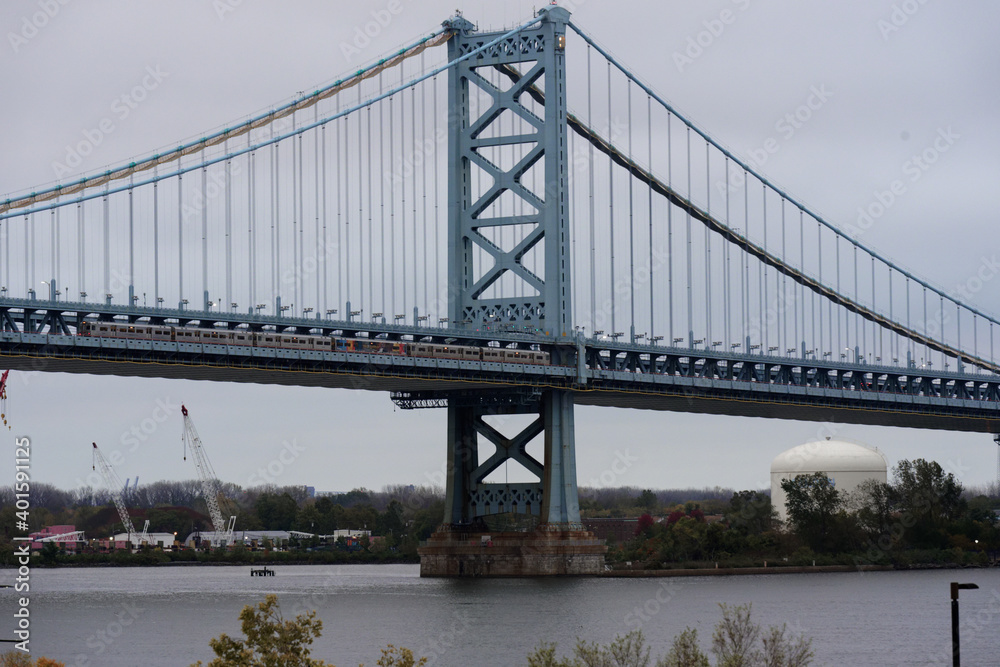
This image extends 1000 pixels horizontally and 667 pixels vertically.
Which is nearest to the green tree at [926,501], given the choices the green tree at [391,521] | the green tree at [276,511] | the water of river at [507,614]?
the water of river at [507,614]

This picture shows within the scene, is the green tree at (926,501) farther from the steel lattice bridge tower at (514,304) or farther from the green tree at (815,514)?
the steel lattice bridge tower at (514,304)

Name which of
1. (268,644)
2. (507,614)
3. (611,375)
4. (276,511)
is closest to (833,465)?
(611,375)

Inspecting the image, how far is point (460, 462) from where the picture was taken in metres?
90.6

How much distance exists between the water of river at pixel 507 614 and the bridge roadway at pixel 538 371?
9.99 meters

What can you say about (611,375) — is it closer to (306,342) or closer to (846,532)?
(306,342)

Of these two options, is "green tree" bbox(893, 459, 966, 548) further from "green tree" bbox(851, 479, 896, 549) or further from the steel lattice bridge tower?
the steel lattice bridge tower

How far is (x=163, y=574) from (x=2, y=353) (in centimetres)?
5602

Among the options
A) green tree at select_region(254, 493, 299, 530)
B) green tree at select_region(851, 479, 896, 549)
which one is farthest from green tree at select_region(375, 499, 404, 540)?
green tree at select_region(851, 479, 896, 549)

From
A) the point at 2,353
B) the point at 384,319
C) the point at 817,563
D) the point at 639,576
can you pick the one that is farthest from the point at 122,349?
the point at 817,563

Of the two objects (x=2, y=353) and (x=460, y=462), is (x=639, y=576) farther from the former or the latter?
(x=2, y=353)

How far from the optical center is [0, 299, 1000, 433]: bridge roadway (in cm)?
7206

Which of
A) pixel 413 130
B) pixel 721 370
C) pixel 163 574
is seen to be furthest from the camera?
pixel 163 574

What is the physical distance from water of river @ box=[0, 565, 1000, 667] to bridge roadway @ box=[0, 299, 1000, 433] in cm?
999

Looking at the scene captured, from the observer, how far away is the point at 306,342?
258ft
